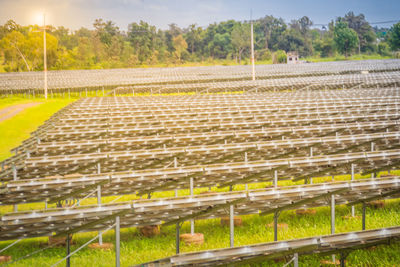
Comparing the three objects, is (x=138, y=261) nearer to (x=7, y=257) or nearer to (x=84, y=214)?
(x=84, y=214)

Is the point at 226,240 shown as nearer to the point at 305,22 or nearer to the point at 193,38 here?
the point at 193,38

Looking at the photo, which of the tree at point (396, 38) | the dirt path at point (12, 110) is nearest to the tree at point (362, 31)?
the tree at point (396, 38)

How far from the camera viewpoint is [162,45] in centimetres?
10394

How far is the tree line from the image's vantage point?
78.3m

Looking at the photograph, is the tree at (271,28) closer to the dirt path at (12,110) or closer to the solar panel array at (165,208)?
the dirt path at (12,110)

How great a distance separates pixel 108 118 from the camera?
19375 millimetres

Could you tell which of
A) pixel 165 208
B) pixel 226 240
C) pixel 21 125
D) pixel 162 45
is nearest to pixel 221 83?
pixel 21 125

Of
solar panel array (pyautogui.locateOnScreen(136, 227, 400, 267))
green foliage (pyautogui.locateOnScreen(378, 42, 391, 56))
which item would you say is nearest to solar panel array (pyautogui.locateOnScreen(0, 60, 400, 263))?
solar panel array (pyautogui.locateOnScreen(136, 227, 400, 267))

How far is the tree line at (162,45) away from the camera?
7831cm

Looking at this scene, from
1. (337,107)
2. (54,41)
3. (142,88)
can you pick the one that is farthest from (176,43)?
(337,107)

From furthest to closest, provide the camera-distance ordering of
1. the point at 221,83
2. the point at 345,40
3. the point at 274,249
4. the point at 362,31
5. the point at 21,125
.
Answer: the point at 362,31
the point at 345,40
the point at 221,83
the point at 21,125
the point at 274,249

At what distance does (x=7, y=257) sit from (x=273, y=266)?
175 inches

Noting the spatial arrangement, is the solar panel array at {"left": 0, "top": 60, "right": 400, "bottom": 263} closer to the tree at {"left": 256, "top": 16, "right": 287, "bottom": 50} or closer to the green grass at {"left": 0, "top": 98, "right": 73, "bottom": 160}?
the green grass at {"left": 0, "top": 98, "right": 73, "bottom": 160}

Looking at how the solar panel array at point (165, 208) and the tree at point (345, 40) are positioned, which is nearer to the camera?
the solar panel array at point (165, 208)
